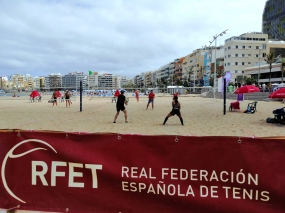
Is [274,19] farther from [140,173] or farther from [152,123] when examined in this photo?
[140,173]

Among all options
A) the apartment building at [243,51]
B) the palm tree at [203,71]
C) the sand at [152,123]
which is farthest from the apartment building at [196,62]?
the sand at [152,123]

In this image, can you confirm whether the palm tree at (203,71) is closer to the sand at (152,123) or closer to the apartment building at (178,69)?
the apartment building at (178,69)

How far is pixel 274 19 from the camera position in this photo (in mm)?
124500

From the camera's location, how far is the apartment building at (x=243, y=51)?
85188mm

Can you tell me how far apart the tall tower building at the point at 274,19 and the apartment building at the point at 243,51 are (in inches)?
1441

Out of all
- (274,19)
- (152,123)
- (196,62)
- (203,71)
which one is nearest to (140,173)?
(152,123)

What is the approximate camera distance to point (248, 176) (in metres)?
2.87

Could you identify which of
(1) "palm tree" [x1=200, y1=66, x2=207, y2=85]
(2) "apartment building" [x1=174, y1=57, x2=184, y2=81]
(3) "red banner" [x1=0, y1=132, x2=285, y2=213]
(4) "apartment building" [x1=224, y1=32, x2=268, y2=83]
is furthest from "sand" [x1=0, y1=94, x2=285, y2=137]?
(2) "apartment building" [x1=174, y1=57, x2=184, y2=81]

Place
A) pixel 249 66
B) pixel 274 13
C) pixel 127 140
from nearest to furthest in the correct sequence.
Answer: pixel 127 140 → pixel 249 66 → pixel 274 13

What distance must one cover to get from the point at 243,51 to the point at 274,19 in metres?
52.2

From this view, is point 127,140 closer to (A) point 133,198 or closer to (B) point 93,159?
(B) point 93,159

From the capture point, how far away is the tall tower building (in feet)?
390

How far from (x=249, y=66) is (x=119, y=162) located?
9142 cm

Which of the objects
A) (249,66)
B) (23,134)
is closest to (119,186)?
(23,134)
